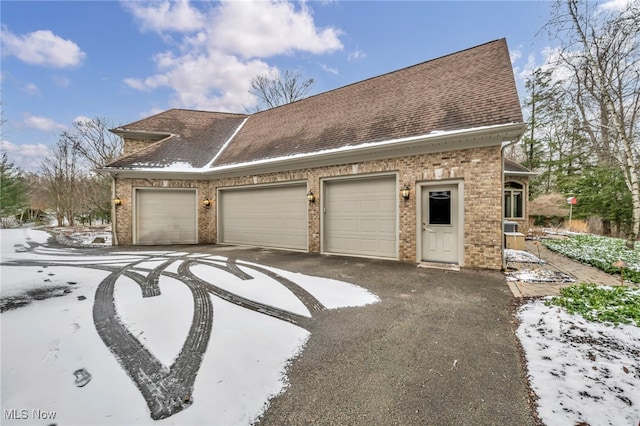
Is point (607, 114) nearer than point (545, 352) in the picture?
No

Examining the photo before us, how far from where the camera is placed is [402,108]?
8.00 metres

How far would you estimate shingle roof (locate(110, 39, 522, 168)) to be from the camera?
6.62m

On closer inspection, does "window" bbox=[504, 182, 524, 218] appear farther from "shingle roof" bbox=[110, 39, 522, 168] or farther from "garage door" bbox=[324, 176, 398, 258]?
"garage door" bbox=[324, 176, 398, 258]

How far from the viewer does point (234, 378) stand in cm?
212

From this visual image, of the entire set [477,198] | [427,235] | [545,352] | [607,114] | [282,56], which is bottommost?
[545,352]

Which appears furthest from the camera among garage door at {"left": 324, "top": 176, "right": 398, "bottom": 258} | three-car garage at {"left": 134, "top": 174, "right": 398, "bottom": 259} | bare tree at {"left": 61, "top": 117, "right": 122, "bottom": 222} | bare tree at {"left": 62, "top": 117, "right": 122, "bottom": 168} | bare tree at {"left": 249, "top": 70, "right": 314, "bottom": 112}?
bare tree at {"left": 249, "top": 70, "right": 314, "bottom": 112}

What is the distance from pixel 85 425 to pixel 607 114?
1378 cm

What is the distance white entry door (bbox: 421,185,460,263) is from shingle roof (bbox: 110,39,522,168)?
5.02 ft

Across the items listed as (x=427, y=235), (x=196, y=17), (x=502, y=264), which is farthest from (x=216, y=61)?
(x=502, y=264)

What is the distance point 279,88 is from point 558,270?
22633mm

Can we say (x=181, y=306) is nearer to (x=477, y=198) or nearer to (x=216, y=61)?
(x=477, y=198)

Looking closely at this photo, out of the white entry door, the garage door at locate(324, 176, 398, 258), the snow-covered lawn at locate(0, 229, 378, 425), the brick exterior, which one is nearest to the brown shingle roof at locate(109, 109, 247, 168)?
the brick exterior

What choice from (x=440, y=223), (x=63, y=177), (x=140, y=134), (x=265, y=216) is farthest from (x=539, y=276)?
(x=63, y=177)

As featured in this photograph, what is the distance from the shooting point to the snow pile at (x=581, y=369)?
1785mm
